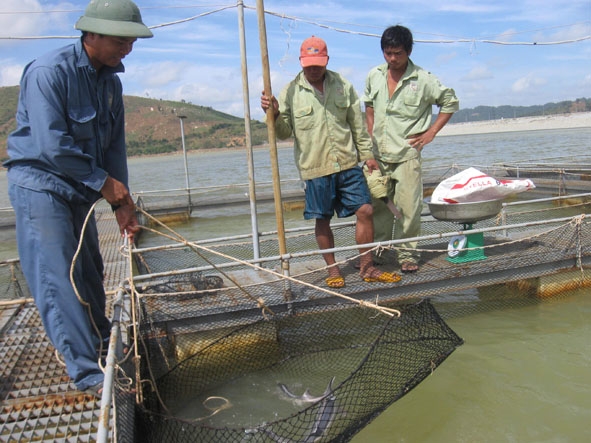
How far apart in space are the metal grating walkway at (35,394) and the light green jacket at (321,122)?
2.49 meters

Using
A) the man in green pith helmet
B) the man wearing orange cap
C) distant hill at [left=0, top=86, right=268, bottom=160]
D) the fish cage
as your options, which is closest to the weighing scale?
the fish cage

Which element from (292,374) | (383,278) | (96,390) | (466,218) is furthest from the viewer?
(466,218)

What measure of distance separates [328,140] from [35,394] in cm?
290

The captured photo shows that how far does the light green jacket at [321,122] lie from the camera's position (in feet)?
14.6

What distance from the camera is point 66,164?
263cm

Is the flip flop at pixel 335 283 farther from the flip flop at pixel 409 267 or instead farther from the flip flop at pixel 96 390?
the flip flop at pixel 96 390

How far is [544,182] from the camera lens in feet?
45.2

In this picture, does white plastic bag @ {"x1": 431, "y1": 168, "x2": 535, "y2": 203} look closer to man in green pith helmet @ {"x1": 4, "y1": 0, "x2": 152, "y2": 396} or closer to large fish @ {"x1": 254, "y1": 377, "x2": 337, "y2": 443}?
large fish @ {"x1": 254, "y1": 377, "x2": 337, "y2": 443}

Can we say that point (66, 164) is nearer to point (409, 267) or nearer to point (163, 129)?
point (409, 267)

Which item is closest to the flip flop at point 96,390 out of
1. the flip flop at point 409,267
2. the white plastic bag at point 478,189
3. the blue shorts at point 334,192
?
the blue shorts at point 334,192

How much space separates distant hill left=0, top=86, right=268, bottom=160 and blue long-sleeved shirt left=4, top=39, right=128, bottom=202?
8278 cm

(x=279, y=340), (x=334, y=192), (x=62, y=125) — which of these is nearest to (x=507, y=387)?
(x=279, y=340)

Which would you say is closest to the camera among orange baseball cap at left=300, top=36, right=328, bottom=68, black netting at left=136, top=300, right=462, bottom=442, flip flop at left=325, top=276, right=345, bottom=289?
black netting at left=136, top=300, right=462, bottom=442

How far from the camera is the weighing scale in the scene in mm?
4988
